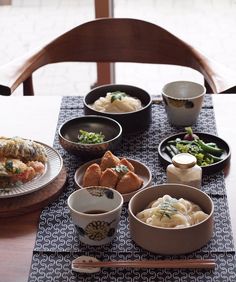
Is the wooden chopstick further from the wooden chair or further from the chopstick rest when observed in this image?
the wooden chair

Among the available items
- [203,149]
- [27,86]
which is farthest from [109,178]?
[27,86]

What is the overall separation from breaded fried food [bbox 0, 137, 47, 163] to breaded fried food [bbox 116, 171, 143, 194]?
23 cm

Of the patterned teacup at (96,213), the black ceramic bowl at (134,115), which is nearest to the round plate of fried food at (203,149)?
the black ceramic bowl at (134,115)

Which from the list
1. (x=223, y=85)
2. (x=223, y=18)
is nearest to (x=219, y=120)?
(x=223, y=85)

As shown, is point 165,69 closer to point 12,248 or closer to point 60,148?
point 60,148

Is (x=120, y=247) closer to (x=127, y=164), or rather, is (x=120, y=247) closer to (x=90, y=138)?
(x=127, y=164)

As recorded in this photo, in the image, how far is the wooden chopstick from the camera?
1.22 m

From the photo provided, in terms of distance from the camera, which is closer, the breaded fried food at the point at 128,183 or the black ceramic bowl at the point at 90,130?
the breaded fried food at the point at 128,183

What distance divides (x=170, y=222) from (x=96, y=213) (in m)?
0.18

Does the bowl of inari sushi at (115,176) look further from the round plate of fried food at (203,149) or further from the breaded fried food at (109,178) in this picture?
the round plate of fried food at (203,149)

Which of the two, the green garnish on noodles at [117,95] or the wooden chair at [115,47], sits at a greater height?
the green garnish on noodles at [117,95]

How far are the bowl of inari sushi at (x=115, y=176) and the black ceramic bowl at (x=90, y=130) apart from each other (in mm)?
71

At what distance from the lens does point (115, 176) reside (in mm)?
1441

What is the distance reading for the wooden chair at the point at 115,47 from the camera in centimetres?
220
